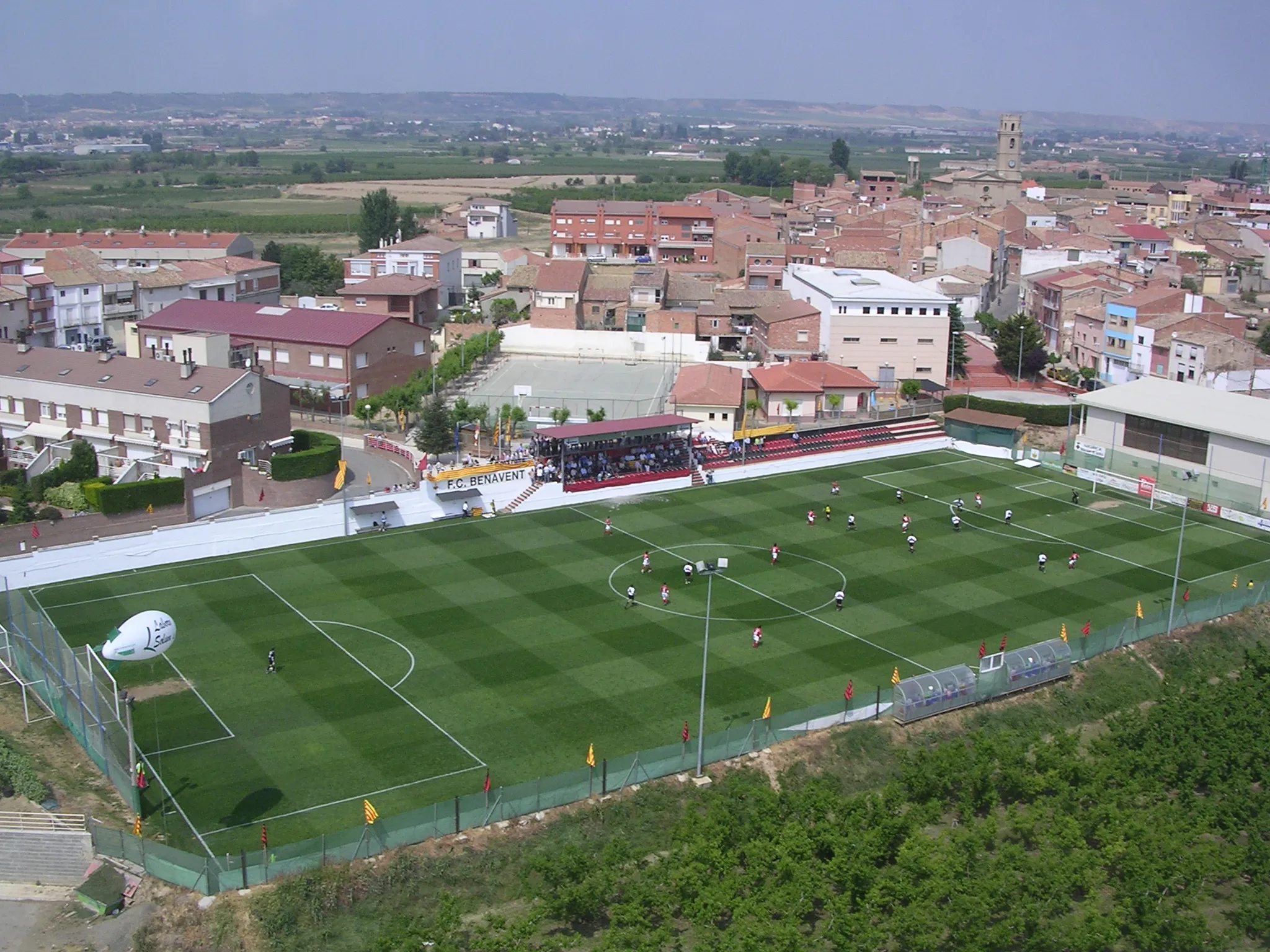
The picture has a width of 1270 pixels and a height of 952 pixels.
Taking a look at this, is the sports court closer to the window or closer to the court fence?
the window

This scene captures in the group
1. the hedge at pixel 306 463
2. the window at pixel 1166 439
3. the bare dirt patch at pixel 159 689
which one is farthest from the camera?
the window at pixel 1166 439

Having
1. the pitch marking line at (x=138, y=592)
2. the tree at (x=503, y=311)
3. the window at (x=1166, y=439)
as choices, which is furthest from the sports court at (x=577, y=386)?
the window at (x=1166, y=439)

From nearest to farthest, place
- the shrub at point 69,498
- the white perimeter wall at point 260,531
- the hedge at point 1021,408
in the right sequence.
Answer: the white perimeter wall at point 260,531 → the shrub at point 69,498 → the hedge at point 1021,408

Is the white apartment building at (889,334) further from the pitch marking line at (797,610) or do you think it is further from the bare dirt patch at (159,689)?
the bare dirt patch at (159,689)

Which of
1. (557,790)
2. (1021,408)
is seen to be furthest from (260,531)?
(1021,408)

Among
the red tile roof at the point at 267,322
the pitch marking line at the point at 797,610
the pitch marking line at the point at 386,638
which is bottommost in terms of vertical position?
the pitch marking line at the point at 386,638

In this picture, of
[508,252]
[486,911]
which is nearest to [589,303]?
[508,252]
